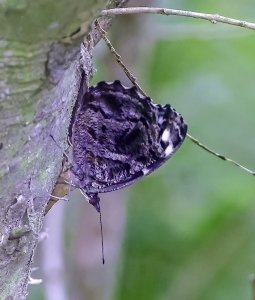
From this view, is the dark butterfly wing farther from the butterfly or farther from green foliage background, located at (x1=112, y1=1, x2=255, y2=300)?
green foliage background, located at (x1=112, y1=1, x2=255, y2=300)

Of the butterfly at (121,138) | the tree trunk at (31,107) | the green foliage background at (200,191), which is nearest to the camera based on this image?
the tree trunk at (31,107)

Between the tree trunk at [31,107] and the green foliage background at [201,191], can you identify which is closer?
the tree trunk at [31,107]

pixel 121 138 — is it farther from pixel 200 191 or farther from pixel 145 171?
pixel 200 191

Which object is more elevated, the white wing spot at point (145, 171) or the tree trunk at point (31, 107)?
the tree trunk at point (31, 107)

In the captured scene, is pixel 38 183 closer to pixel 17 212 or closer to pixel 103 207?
pixel 17 212

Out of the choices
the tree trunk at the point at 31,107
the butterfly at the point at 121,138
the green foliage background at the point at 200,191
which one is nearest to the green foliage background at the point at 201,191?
the green foliage background at the point at 200,191

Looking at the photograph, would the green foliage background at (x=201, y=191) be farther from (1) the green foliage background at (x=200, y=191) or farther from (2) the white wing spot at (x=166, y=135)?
(2) the white wing spot at (x=166, y=135)

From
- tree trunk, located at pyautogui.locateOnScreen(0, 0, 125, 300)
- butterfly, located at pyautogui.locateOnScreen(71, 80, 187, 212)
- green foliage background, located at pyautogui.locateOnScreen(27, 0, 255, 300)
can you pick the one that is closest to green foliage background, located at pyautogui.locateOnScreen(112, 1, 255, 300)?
green foliage background, located at pyautogui.locateOnScreen(27, 0, 255, 300)
